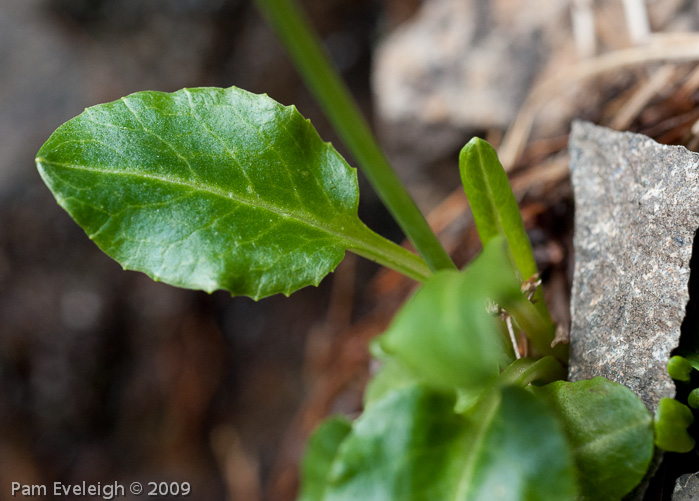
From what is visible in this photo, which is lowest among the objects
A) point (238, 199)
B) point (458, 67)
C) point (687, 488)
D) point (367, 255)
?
point (687, 488)

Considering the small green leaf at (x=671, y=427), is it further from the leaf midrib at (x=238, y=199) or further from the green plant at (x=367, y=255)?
the leaf midrib at (x=238, y=199)

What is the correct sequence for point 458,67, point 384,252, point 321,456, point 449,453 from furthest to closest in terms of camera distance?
point 458,67 < point 384,252 < point 321,456 < point 449,453

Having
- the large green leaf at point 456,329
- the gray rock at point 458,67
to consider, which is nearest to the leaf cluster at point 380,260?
the large green leaf at point 456,329

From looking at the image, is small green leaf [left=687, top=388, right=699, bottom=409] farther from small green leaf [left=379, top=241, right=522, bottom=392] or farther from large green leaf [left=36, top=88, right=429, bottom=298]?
large green leaf [left=36, top=88, right=429, bottom=298]

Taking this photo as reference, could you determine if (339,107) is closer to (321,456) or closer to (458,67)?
(321,456)

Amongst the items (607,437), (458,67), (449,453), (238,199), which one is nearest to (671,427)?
(607,437)

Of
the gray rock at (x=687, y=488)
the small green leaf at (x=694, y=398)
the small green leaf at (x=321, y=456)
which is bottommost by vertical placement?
the gray rock at (x=687, y=488)

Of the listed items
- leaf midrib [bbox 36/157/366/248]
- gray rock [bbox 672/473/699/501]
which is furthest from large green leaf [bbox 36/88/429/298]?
gray rock [bbox 672/473/699/501]

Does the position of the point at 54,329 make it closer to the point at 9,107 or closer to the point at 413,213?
the point at 9,107
